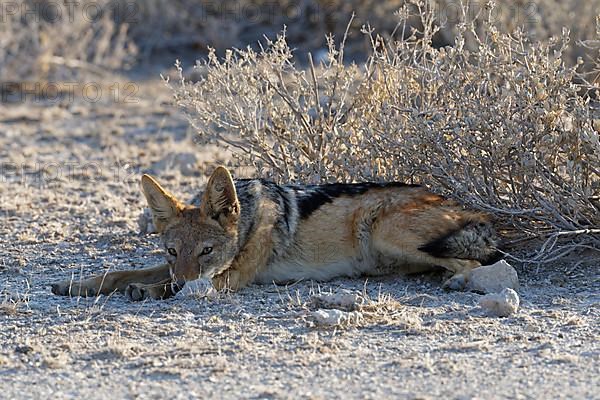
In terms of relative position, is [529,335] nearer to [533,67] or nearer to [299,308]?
[299,308]

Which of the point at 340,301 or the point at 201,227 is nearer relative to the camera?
the point at 340,301

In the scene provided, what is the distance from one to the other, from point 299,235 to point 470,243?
110 centimetres

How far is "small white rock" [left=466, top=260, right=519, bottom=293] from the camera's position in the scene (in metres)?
6.45

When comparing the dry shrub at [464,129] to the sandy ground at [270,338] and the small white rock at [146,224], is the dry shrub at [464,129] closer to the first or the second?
the sandy ground at [270,338]

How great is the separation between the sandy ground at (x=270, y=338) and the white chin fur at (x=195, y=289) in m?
0.03

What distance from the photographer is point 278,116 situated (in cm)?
812

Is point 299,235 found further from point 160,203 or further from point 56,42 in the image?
point 56,42

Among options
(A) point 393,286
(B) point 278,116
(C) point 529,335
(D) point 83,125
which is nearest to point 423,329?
(C) point 529,335

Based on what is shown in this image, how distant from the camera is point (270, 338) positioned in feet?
18.2

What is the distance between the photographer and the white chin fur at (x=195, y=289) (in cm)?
634

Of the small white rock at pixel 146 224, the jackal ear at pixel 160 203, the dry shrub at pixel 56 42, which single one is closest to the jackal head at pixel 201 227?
the jackal ear at pixel 160 203

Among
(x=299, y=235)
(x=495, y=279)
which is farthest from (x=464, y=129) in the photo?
Answer: (x=299, y=235)

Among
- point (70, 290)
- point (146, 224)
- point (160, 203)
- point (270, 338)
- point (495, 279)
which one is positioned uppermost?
point (160, 203)

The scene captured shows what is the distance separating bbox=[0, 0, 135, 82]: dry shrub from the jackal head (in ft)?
29.2
